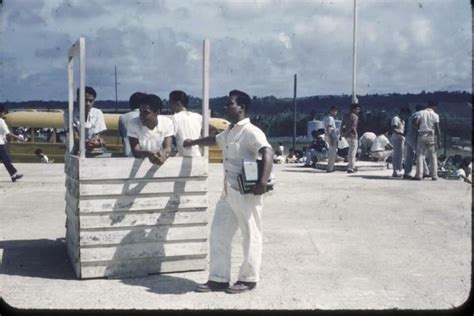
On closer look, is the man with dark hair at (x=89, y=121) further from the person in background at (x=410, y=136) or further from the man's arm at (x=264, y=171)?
the person in background at (x=410, y=136)

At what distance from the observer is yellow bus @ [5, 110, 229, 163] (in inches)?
1004

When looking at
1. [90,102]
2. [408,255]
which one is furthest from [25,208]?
[408,255]

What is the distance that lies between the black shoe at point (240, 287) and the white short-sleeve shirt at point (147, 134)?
167 cm

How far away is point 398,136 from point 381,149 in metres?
5.02

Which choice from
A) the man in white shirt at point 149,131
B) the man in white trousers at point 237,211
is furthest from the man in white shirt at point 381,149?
the man in white trousers at point 237,211

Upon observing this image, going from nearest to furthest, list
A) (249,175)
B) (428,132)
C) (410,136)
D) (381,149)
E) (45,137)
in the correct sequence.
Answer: (249,175)
(428,132)
(410,136)
(381,149)
(45,137)

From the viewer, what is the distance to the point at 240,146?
19.5 feet

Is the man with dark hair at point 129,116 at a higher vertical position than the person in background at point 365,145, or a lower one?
higher

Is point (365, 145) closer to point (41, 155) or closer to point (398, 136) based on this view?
point (398, 136)

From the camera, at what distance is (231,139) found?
6004 millimetres

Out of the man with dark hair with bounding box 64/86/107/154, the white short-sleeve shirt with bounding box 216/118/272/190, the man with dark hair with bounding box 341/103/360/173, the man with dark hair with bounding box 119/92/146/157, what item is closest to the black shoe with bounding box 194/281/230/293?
the white short-sleeve shirt with bounding box 216/118/272/190

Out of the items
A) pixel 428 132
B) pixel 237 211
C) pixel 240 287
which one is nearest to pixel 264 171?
pixel 237 211

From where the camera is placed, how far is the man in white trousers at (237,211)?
232 inches

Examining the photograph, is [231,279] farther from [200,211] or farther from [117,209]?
[117,209]
